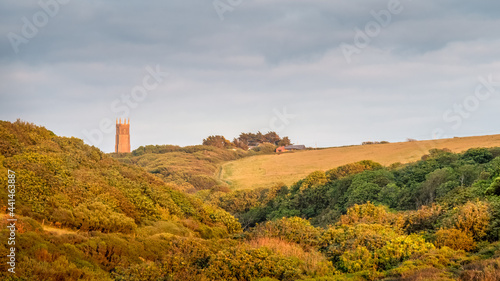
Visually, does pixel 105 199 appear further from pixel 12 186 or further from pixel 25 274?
pixel 25 274

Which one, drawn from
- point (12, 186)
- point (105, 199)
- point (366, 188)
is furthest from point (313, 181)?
point (12, 186)

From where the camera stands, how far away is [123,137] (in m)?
147

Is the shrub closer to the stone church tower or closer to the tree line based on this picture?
the tree line

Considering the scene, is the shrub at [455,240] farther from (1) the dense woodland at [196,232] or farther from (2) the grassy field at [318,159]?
(2) the grassy field at [318,159]

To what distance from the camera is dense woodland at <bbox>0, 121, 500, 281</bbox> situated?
11664 mm

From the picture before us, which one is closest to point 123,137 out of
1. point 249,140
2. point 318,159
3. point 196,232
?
point 249,140

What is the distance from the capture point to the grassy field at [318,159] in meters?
61.3

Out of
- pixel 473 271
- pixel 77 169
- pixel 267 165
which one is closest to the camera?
pixel 473 271

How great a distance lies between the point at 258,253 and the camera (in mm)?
12594

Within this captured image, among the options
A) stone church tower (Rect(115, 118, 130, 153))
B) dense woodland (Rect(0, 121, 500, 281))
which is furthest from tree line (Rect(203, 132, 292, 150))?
dense woodland (Rect(0, 121, 500, 281))

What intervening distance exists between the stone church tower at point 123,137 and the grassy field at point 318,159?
6738 cm

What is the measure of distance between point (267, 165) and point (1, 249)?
70836 millimetres

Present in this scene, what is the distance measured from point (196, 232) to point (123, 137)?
13016 centimetres

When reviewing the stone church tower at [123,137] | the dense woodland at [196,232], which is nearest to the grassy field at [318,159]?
the dense woodland at [196,232]
